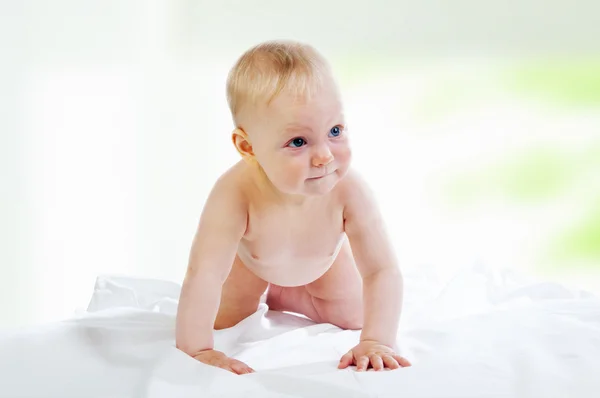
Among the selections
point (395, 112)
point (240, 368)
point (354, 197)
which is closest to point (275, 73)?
point (354, 197)

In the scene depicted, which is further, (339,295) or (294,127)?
(339,295)

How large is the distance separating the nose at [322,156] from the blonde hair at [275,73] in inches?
3.3

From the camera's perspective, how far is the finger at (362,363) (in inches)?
46.3

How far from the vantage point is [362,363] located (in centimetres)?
119

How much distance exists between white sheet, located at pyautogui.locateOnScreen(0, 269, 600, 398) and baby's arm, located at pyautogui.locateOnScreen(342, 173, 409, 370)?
79 millimetres

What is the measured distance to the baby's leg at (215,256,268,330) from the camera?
153 centimetres

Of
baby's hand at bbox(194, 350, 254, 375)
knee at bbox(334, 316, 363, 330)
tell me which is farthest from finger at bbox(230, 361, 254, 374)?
knee at bbox(334, 316, 363, 330)

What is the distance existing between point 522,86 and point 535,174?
14.2 inches

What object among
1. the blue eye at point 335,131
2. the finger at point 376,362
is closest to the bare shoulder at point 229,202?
the blue eye at point 335,131

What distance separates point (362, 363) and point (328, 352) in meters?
0.17

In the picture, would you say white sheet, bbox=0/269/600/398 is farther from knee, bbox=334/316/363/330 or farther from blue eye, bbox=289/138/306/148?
blue eye, bbox=289/138/306/148

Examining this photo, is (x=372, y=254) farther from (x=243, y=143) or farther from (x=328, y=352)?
(x=243, y=143)

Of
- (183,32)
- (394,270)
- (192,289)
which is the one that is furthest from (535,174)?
(192,289)

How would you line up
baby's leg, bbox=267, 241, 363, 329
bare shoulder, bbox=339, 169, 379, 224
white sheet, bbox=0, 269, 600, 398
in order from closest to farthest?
white sheet, bbox=0, 269, 600, 398
bare shoulder, bbox=339, 169, 379, 224
baby's leg, bbox=267, 241, 363, 329
